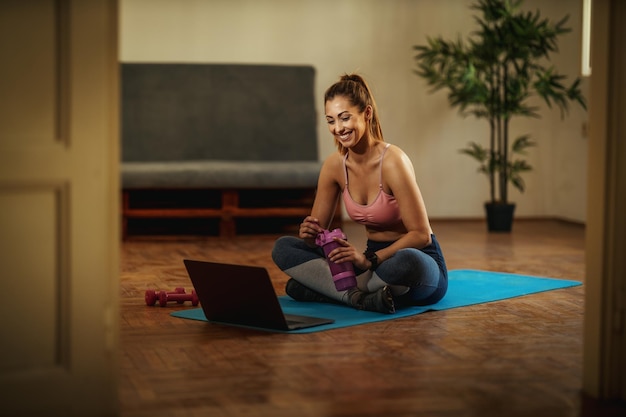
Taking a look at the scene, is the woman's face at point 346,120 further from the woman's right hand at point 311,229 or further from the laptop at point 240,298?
the laptop at point 240,298

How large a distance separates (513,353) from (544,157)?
548 centimetres

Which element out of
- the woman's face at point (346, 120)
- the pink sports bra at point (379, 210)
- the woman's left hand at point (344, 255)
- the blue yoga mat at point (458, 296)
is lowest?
the blue yoga mat at point (458, 296)

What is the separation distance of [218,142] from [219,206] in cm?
74

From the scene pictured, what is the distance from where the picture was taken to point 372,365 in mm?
2918

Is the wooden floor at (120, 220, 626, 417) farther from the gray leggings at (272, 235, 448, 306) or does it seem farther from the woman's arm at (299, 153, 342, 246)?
the woman's arm at (299, 153, 342, 246)

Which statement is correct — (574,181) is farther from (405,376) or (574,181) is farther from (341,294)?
(405,376)

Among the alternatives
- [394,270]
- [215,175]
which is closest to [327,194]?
[394,270]

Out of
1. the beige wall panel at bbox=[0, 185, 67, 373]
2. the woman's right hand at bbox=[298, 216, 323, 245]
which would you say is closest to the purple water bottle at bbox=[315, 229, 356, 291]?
the woman's right hand at bbox=[298, 216, 323, 245]

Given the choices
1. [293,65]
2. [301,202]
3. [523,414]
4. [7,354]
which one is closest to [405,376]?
[523,414]

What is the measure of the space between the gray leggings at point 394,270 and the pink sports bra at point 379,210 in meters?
0.09

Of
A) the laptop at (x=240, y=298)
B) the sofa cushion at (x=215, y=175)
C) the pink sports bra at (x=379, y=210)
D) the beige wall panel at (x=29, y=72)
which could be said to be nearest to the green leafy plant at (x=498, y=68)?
the sofa cushion at (x=215, y=175)

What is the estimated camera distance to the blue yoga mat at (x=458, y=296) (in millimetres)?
3695

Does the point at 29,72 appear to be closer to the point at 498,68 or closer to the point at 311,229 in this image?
the point at 311,229

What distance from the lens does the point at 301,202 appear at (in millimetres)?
7105
